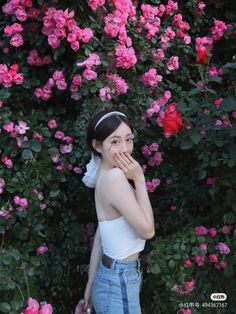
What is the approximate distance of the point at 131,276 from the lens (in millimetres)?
1733

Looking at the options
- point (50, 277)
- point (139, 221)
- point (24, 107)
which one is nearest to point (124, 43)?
point (24, 107)

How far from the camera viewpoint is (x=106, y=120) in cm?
175

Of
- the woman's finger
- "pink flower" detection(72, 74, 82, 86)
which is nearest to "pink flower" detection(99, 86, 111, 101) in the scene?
"pink flower" detection(72, 74, 82, 86)

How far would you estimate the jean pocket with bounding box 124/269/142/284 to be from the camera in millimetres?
1718

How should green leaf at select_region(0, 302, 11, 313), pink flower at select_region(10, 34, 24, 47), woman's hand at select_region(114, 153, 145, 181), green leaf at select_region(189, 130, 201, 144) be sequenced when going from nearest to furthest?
green leaf at select_region(0, 302, 11, 313) → woman's hand at select_region(114, 153, 145, 181) → green leaf at select_region(189, 130, 201, 144) → pink flower at select_region(10, 34, 24, 47)

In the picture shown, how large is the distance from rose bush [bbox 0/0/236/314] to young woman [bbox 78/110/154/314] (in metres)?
0.28

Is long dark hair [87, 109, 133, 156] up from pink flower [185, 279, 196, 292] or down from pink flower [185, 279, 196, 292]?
up

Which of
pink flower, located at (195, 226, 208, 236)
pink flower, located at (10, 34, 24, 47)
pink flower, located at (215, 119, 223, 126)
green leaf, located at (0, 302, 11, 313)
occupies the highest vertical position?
pink flower, located at (10, 34, 24, 47)

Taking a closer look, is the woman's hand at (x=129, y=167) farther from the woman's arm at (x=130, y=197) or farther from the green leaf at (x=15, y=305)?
the green leaf at (x=15, y=305)

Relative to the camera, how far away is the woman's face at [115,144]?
1.74 metres

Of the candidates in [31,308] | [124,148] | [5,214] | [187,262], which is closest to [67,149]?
[5,214]

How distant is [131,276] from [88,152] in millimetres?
807

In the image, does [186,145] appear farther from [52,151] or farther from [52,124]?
[52,124]

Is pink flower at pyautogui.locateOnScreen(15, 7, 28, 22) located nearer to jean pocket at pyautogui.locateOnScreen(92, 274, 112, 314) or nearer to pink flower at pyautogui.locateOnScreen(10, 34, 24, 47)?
pink flower at pyautogui.locateOnScreen(10, 34, 24, 47)
